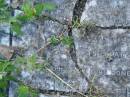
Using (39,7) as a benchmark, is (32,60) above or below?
below

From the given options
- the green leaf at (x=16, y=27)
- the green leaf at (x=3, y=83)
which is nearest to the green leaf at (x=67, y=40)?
the green leaf at (x=16, y=27)

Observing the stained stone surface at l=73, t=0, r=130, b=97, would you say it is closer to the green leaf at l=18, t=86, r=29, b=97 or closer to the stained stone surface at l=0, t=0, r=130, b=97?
the stained stone surface at l=0, t=0, r=130, b=97

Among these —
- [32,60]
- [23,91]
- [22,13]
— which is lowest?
[23,91]

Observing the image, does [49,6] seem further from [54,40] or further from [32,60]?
[32,60]

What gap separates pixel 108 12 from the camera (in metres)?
2.30

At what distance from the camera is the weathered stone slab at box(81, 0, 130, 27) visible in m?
2.28

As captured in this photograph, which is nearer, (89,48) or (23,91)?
(23,91)

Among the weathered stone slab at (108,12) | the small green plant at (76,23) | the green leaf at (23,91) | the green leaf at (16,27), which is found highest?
the weathered stone slab at (108,12)

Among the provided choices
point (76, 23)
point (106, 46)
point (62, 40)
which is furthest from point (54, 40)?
point (106, 46)

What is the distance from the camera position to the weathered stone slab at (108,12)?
2279mm

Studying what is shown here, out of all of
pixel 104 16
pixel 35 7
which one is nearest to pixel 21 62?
pixel 35 7

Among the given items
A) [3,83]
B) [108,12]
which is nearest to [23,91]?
[3,83]

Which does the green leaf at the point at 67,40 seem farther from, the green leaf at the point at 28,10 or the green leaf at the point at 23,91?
the green leaf at the point at 23,91

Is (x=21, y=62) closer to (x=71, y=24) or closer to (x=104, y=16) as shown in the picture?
(x=71, y=24)
